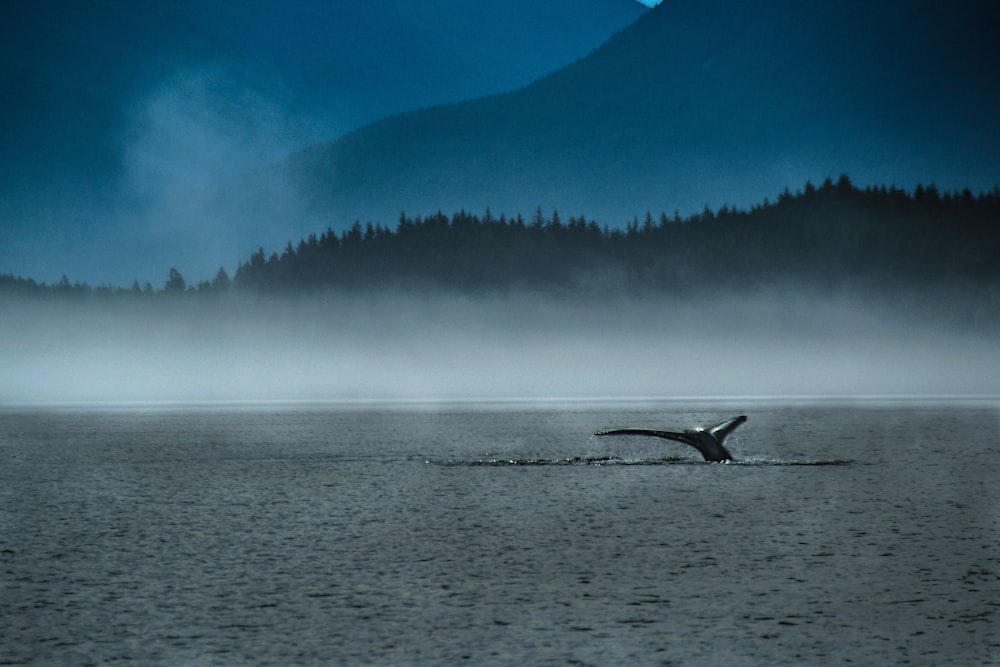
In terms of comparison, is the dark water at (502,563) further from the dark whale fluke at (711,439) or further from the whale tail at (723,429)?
the whale tail at (723,429)

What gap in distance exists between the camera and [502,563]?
13.5m

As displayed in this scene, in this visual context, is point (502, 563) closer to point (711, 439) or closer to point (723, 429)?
point (711, 439)

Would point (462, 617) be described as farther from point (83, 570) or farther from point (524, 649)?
point (83, 570)

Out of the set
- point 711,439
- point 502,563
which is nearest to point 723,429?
point 711,439

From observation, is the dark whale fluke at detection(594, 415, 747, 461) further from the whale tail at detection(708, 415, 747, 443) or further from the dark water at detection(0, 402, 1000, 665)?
the dark water at detection(0, 402, 1000, 665)

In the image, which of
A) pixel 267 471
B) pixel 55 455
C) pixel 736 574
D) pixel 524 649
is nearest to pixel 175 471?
pixel 267 471

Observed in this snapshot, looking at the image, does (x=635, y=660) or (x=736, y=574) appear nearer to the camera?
(x=635, y=660)

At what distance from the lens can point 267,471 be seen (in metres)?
27.6

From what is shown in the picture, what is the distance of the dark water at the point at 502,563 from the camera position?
9469 mm

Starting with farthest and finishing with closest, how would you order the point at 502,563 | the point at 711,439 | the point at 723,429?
1. the point at 723,429
2. the point at 711,439
3. the point at 502,563

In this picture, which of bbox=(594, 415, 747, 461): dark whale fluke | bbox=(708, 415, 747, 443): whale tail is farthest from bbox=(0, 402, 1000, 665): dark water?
bbox=(708, 415, 747, 443): whale tail

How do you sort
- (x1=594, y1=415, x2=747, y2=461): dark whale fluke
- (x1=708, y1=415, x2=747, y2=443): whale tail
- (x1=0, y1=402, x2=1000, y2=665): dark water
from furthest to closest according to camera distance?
(x1=708, y1=415, x2=747, y2=443): whale tail → (x1=594, y1=415, x2=747, y2=461): dark whale fluke → (x1=0, y1=402, x2=1000, y2=665): dark water

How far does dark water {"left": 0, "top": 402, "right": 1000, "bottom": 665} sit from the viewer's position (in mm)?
9469

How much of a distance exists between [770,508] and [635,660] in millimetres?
10724
